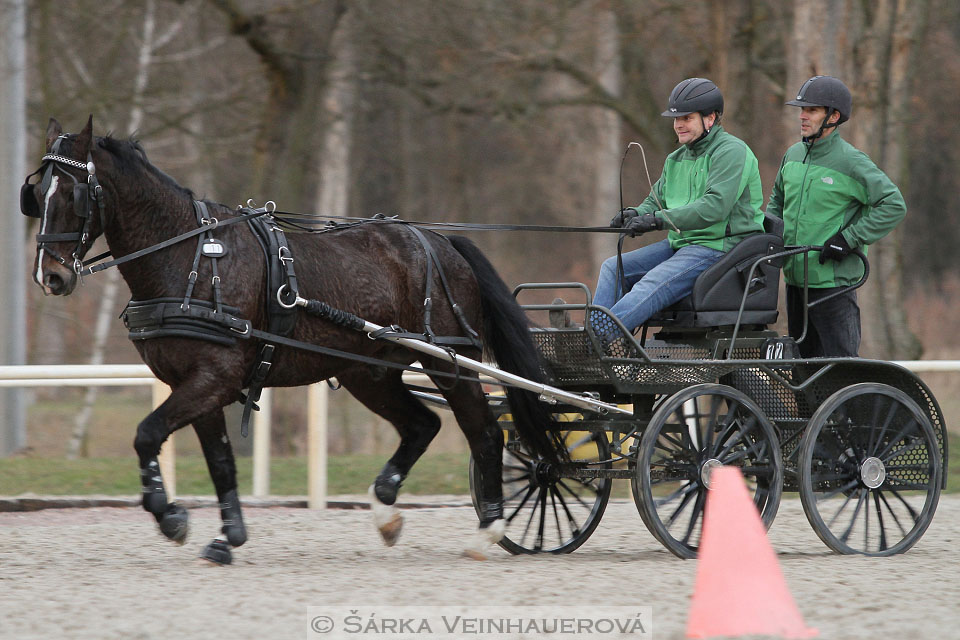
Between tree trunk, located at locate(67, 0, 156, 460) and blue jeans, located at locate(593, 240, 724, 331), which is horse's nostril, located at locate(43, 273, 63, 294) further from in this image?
tree trunk, located at locate(67, 0, 156, 460)

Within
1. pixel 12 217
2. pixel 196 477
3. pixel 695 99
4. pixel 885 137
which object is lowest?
pixel 196 477

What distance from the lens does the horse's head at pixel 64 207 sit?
17.7 ft

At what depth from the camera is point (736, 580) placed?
4137 mm

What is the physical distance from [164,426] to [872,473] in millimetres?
3444

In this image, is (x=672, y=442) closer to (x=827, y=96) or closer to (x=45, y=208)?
(x=827, y=96)

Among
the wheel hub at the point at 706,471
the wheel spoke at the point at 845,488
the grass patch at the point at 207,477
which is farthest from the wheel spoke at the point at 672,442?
the grass patch at the point at 207,477

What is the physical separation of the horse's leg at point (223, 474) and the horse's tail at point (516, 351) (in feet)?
4.57

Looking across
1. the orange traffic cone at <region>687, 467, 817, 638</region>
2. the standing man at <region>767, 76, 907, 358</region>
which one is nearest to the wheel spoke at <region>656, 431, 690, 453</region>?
the standing man at <region>767, 76, 907, 358</region>

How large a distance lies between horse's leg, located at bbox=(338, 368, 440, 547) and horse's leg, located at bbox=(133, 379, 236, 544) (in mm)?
1034

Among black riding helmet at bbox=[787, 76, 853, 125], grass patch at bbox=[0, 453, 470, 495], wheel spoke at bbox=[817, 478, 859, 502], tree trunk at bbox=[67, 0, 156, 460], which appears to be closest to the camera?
wheel spoke at bbox=[817, 478, 859, 502]

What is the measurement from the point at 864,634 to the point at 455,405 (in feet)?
8.78

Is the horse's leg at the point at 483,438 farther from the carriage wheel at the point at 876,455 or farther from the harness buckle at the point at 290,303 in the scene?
the carriage wheel at the point at 876,455

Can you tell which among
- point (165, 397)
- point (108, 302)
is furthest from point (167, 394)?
point (108, 302)

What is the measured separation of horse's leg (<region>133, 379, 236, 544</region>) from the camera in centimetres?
546
